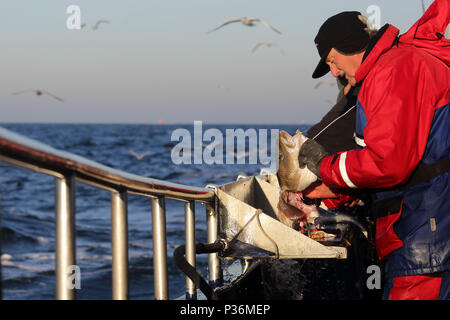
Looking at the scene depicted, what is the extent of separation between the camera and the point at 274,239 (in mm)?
3006

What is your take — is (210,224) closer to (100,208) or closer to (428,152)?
(428,152)

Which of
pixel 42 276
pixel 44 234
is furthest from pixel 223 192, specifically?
pixel 44 234

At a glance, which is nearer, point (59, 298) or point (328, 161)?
point (59, 298)

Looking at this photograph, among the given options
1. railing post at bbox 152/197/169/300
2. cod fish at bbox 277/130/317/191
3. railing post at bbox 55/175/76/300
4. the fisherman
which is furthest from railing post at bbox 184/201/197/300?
railing post at bbox 55/175/76/300

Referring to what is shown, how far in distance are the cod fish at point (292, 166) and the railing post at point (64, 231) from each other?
133 centimetres

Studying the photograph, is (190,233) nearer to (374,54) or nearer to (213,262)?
(213,262)

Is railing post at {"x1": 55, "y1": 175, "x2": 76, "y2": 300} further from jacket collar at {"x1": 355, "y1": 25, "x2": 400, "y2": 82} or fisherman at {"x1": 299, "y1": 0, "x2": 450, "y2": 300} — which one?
jacket collar at {"x1": 355, "y1": 25, "x2": 400, "y2": 82}

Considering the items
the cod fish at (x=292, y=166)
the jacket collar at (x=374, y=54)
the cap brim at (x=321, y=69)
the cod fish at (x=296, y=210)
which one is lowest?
the cod fish at (x=296, y=210)

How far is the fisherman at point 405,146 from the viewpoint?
2.27m

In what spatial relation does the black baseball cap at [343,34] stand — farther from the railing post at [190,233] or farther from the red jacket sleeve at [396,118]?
the railing post at [190,233]

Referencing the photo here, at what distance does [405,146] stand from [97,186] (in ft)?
3.80

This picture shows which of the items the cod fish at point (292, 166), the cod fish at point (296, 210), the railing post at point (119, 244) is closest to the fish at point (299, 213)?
the cod fish at point (296, 210)

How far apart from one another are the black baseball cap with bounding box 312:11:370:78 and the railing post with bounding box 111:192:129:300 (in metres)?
1.15
